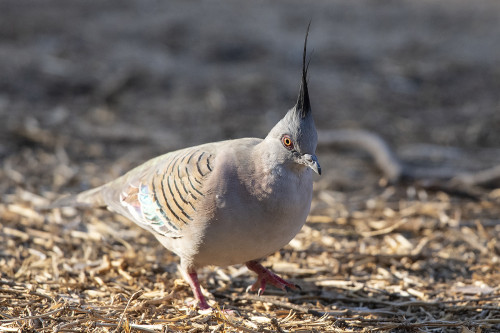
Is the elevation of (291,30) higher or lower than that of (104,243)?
higher

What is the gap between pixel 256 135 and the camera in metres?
7.11

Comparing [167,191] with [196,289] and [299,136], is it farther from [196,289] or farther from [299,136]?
[299,136]

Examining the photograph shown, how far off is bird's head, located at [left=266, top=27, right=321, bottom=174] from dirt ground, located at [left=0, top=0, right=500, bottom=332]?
0.87m

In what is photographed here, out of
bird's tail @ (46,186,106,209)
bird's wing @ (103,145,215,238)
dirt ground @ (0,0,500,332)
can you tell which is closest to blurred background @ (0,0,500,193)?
dirt ground @ (0,0,500,332)

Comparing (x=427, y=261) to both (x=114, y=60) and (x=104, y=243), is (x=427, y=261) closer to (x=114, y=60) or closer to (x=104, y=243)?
(x=104, y=243)

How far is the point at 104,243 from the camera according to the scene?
4.61m

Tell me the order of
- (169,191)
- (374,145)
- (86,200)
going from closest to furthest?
1. (169,191)
2. (86,200)
3. (374,145)

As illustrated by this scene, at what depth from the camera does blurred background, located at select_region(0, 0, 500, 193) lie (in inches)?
273

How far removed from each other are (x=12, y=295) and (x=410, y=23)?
32.7 ft

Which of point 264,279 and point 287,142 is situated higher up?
point 287,142

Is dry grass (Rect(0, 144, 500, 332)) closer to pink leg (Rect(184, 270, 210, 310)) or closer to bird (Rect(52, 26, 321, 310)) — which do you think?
pink leg (Rect(184, 270, 210, 310))

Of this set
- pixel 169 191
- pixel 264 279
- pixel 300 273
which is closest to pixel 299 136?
pixel 169 191

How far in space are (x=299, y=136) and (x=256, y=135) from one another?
3.80 m

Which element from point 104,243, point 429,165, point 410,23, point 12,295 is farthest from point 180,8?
point 12,295
